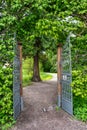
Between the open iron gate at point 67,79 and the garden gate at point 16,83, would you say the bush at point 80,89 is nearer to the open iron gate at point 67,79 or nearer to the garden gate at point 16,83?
the open iron gate at point 67,79


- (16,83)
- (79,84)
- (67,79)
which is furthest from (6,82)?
(79,84)

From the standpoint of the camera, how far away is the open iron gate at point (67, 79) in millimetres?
7188

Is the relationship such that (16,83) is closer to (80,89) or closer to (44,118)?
(44,118)

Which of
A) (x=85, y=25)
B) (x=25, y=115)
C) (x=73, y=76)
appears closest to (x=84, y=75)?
(x=73, y=76)

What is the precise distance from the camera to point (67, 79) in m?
7.40

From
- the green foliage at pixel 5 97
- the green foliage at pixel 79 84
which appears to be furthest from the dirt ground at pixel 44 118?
the green foliage at pixel 79 84

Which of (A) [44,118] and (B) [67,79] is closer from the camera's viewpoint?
(A) [44,118]

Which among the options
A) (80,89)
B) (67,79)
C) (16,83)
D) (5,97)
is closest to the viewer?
(5,97)

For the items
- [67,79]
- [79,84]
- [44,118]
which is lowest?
[44,118]

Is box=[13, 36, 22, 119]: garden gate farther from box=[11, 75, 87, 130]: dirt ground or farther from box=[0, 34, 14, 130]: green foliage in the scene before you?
box=[11, 75, 87, 130]: dirt ground

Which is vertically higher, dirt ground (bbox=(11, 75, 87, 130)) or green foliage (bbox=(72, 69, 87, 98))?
A: green foliage (bbox=(72, 69, 87, 98))

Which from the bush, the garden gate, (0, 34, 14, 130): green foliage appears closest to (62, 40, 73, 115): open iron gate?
the bush

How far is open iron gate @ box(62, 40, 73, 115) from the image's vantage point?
7.19 meters

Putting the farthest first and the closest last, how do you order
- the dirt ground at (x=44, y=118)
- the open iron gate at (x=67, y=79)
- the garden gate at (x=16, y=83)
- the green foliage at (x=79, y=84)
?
the open iron gate at (x=67, y=79), the green foliage at (x=79, y=84), the garden gate at (x=16, y=83), the dirt ground at (x=44, y=118)
